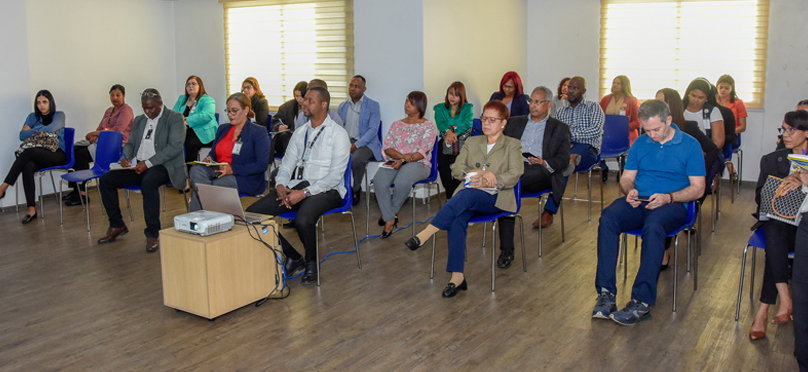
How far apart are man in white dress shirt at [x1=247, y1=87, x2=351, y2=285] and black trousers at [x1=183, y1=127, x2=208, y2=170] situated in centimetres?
363

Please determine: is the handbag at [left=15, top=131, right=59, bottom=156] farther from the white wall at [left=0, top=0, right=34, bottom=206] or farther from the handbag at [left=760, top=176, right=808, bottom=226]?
the handbag at [left=760, top=176, right=808, bottom=226]

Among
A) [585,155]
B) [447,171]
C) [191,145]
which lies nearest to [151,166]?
[191,145]

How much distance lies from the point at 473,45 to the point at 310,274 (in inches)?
182

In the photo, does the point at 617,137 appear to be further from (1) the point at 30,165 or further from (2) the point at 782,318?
(1) the point at 30,165

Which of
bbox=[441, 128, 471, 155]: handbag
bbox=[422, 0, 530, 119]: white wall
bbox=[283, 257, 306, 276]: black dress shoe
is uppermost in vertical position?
bbox=[422, 0, 530, 119]: white wall

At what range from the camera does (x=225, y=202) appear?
416 cm

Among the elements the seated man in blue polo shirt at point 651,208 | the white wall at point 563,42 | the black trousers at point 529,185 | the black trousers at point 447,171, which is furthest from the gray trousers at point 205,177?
the white wall at point 563,42

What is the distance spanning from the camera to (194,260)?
3795 mm

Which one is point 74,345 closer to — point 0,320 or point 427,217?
point 0,320

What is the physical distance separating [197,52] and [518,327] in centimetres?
721

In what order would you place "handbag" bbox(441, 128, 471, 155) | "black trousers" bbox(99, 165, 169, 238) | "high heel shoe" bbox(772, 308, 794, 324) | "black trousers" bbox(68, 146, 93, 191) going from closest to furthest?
"high heel shoe" bbox(772, 308, 794, 324)
"black trousers" bbox(99, 165, 169, 238)
"handbag" bbox(441, 128, 471, 155)
"black trousers" bbox(68, 146, 93, 191)

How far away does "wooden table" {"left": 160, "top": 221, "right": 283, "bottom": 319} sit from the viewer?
3770mm

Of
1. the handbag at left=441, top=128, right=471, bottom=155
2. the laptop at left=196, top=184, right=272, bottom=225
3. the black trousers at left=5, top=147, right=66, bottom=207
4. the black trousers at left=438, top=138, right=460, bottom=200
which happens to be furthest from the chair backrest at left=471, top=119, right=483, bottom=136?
the black trousers at left=5, top=147, right=66, bottom=207

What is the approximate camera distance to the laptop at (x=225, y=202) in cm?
407
